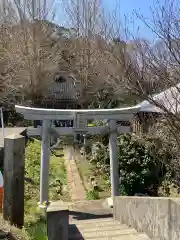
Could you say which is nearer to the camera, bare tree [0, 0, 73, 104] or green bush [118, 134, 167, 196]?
green bush [118, 134, 167, 196]

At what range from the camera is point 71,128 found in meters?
10.0

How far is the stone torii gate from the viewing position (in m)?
9.62

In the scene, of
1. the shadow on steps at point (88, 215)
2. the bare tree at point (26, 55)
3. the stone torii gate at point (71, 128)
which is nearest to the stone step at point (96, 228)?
the shadow on steps at point (88, 215)

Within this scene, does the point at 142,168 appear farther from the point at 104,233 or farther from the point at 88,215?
the point at 104,233

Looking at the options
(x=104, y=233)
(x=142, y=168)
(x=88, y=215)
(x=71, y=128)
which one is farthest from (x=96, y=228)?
(x=142, y=168)

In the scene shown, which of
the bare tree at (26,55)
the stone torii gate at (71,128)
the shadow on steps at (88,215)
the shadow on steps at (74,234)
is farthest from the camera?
the bare tree at (26,55)

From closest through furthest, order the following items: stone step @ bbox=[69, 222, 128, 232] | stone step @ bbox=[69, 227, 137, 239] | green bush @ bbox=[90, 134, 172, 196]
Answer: stone step @ bbox=[69, 227, 137, 239]
stone step @ bbox=[69, 222, 128, 232]
green bush @ bbox=[90, 134, 172, 196]

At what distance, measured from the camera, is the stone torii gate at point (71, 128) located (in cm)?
962

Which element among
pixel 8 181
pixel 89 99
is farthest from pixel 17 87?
pixel 8 181

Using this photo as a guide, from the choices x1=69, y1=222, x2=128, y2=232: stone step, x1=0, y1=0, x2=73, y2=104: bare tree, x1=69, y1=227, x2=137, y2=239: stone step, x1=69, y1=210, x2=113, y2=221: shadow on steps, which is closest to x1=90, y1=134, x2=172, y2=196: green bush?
x1=69, y1=210, x2=113, y2=221: shadow on steps

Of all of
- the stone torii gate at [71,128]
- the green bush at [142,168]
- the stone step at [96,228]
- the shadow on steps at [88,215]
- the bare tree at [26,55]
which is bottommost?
the shadow on steps at [88,215]

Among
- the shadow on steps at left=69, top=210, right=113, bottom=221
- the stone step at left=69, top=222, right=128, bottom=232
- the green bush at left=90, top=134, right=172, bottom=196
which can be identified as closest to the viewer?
the stone step at left=69, top=222, right=128, bottom=232

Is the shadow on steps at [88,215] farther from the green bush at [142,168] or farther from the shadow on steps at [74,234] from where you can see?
the shadow on steps at [74,234]

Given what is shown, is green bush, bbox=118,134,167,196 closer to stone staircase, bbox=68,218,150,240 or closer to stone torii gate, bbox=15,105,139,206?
stone torii gate, bbox=15,105,139,206
